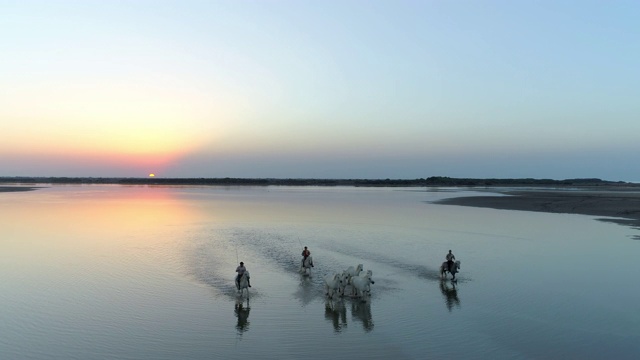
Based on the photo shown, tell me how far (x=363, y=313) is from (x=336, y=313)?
2.80ft

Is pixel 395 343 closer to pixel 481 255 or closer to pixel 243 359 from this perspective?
pixel 243 359

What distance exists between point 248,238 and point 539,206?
42035 millimetres

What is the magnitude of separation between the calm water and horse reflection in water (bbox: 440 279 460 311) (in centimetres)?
7

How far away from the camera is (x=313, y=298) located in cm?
1688

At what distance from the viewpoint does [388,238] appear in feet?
106

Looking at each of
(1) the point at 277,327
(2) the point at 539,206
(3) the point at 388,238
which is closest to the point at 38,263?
(1) the point at 277,327

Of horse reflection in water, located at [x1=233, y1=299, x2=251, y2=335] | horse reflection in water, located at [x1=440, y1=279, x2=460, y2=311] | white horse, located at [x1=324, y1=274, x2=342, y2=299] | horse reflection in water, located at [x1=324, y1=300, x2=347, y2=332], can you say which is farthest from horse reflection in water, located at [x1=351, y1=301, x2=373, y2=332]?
horse reflection in water, located at [x1=233, y1=299, x2=251, y2=335]

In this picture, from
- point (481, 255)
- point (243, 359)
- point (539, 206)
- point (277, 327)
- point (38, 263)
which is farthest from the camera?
point (539, 206)

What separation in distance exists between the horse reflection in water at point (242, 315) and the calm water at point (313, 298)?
0.11ft

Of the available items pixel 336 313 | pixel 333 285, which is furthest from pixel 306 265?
pixel 336 313

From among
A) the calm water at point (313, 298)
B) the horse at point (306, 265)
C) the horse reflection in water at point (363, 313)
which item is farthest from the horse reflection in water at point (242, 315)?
the horse at point (306, 265)

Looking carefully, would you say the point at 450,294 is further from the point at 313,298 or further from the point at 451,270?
the point at 313,298

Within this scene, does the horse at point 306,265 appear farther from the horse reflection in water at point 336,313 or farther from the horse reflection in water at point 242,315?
the horse reflection in water at point 242,315

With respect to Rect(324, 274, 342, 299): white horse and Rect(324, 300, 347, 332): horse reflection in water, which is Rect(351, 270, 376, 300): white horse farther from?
Rect(324, 300, 347, 332): horse reflection in water
